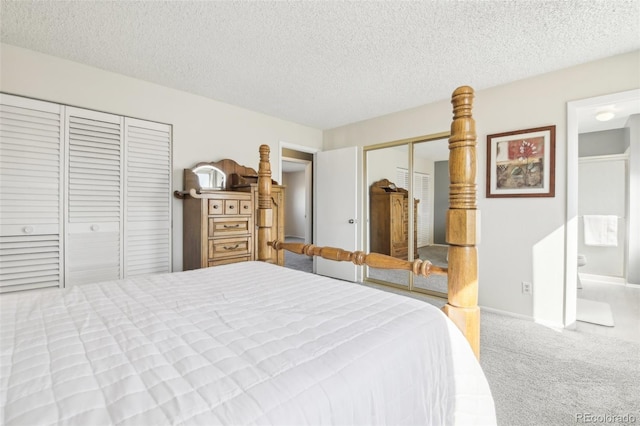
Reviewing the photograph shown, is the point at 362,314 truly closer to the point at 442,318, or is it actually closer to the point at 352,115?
the point at 442,318

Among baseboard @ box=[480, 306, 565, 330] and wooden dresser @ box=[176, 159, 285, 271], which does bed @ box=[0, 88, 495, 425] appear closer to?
wooden dresser @ box=[176, 159, 285, 271]

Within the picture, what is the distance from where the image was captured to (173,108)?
3.20m

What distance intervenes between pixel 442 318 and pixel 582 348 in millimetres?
2180

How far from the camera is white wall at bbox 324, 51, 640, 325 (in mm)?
2619

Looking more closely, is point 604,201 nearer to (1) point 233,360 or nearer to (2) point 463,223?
(2) point 463,223

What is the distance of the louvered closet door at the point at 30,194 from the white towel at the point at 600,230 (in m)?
6.72

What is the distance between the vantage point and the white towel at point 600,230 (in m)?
4.17

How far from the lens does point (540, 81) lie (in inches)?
112

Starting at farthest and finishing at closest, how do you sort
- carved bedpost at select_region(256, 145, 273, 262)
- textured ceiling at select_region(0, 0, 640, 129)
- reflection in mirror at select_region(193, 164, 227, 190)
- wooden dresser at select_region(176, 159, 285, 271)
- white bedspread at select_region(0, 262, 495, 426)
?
reflection in mirror at select_region(193, 164, 227, 190) < wooden dresser at select_region(176, 159, 285, 271) < carved bedpost at select_region(256, 145, 273, 262) < textured ceiling at select_region(0, 0, 640, 129) < white bedspread at select_region(0, 262, 495, 426)

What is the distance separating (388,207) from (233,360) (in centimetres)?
375

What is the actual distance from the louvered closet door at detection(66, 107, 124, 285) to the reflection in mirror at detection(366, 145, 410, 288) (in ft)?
10.5

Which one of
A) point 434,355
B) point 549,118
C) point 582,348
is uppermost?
point 549,118

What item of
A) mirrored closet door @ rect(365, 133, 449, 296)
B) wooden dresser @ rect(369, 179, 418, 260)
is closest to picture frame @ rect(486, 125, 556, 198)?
mirrored closet door @ rect(365, 133, 449, 296)

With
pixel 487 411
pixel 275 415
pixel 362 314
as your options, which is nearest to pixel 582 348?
pixel 487 411
